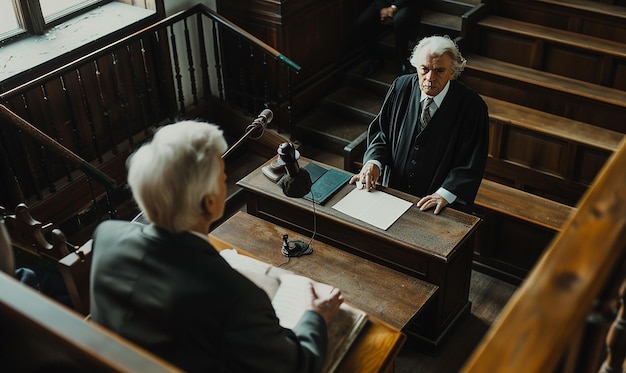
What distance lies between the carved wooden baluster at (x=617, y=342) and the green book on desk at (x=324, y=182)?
2.09m

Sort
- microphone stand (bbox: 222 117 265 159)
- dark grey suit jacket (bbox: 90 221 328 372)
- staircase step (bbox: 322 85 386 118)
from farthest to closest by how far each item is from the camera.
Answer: staircase step (bbox: 322 85 386 118), microphone stand (bbox: 222 117 265 159), dark grey suit jacket (bbox: 90 221 328 372)

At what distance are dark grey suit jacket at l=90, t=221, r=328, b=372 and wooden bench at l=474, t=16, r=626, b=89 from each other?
4086 millimetres

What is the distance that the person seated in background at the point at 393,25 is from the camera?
227 inches

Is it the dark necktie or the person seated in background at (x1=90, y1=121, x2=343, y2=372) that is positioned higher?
the person seated in background at (x1=90, y1=121, x2=343, y2=372)

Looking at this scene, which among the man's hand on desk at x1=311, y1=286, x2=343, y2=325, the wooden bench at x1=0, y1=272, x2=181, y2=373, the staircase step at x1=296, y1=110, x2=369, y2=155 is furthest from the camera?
the staircase step at x1=296, y1=110, x2=369, y2=155

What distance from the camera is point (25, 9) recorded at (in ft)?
15.6

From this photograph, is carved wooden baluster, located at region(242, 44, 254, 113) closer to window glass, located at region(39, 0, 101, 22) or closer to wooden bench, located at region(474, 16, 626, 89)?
window glass, located at region(39, 0, 101, 22)

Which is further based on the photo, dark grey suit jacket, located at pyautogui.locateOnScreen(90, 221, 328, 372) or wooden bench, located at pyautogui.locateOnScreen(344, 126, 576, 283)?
wooden bench, located at pyautogui.locateOnScreen(344, 126, 576, 283)

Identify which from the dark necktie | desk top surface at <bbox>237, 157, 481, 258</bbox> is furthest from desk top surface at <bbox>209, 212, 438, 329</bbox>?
the dark necktie

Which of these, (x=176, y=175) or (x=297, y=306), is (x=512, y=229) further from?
(x=176, y=175)

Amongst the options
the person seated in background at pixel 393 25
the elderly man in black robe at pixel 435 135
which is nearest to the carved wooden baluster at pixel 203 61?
the person seated in background at pixel 393 25

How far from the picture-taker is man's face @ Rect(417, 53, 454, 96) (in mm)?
3461

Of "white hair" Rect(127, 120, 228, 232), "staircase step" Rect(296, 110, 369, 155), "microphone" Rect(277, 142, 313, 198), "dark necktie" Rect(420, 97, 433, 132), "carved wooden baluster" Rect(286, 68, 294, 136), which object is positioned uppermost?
"white hair" Rect(127, 120, 228, 232)

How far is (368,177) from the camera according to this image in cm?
364
